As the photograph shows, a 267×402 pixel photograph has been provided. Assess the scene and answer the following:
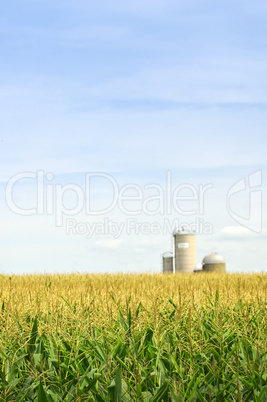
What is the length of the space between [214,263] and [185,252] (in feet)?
8.14

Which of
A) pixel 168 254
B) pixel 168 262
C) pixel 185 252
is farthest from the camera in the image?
pixel 168 254

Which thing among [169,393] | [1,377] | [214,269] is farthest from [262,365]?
[214,269]

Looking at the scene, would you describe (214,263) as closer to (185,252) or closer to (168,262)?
(185,252)

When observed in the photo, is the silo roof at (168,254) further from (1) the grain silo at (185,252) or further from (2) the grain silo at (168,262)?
(1) the grain silo at (185,252)

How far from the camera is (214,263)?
29.9 meters

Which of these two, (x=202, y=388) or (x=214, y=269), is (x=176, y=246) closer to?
(x=214, y=269)

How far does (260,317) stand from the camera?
683 centimetres

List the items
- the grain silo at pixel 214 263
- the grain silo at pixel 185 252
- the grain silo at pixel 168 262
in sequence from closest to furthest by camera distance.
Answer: the grain silo at pixel 214 263 < the grain silo at pixel 185 252 < the grain silo at pixel 168 262

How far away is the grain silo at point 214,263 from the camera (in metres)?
29.8

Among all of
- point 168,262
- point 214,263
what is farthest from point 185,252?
point 168,262

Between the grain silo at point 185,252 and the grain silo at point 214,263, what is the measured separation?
1.27 meters

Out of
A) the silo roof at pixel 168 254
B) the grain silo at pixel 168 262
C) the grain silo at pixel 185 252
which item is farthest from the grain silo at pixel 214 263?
the silo roof at pixel 168 254

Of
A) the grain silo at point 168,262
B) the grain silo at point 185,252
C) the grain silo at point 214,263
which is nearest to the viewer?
the grain silo at point 214,263

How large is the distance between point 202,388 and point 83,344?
1661 mm
